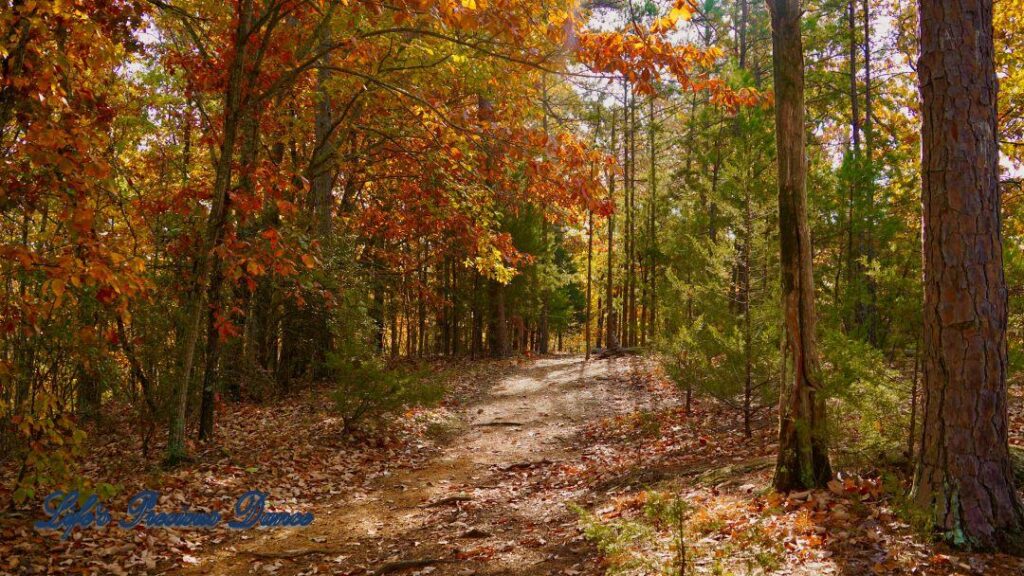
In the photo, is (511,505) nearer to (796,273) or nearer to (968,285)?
(796,273)

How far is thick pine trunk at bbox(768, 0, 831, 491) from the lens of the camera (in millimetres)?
5008

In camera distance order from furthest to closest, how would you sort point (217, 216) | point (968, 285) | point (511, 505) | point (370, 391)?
point (370, 391) < point (217, 216) < point (511, 505) < point (968, 285)

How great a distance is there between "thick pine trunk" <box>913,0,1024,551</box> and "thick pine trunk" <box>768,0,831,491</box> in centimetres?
115

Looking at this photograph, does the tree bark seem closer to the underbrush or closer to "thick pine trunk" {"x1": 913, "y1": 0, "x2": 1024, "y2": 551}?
the underbrush

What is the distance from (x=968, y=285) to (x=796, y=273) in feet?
4.40

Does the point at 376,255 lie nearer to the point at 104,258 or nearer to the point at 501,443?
the point at 501,443

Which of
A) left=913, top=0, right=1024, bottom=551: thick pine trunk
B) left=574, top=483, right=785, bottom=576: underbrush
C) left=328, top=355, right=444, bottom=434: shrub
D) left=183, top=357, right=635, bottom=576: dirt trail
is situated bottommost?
left=183, top=357, right=635, bottom=576: dirt trail

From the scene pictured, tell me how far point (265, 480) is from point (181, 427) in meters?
1.19

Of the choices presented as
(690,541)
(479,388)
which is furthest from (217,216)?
(479,388)

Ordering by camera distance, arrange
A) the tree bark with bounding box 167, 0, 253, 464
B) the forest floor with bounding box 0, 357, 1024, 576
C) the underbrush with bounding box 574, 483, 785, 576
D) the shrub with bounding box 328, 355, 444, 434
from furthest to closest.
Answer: the shrub with bounding box 328, 355, 444, 434, the tree bark with bounding box 167, 0, 253, 464, the forest floor with bounding box 0, 357, 1024, 576, the underbrush with bounding box 574, 483, 785, 576

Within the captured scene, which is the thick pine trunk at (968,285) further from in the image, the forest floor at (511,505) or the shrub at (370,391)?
the shrub at (370,391)

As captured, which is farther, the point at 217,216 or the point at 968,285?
the point at 217,216

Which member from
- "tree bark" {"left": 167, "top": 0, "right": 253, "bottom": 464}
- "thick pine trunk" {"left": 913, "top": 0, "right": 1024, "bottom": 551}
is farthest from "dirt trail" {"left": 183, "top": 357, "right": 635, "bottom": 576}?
"thick pine trunk" {"left": 913, "top": 0, "right": 1024, "bottom": 551}

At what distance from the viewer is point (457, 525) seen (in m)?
6.11
